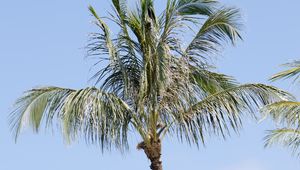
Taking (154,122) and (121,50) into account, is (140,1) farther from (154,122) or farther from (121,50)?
(154,122)

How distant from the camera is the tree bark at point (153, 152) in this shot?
40.4 ft

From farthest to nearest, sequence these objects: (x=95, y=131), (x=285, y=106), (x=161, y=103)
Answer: (x=161, y=103), (x=95, y=131), (x=285, y=106)

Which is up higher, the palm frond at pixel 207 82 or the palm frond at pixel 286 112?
the palm frond at pixel 207 82

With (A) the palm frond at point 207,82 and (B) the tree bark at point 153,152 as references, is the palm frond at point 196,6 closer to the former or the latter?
(A) the palm frond at point 207,82

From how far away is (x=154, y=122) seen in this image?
12.6 metres

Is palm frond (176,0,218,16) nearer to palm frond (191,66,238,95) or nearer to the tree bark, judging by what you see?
palm frond (191,66,238,95)

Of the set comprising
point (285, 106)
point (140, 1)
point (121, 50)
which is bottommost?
point (285, 106)

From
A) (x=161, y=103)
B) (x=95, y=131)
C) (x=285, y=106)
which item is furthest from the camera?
Answer: (x=161, y=103)

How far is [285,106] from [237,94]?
73.7 inches

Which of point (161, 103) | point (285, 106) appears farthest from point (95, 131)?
point (285, 106)

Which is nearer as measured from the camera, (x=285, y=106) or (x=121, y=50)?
(x=285, y=106)

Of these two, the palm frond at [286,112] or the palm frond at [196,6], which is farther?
the palm frond at [196,6]

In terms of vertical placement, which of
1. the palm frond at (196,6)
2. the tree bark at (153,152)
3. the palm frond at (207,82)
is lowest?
the tree bark at (153,152)

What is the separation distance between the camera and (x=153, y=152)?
40.6 feet
